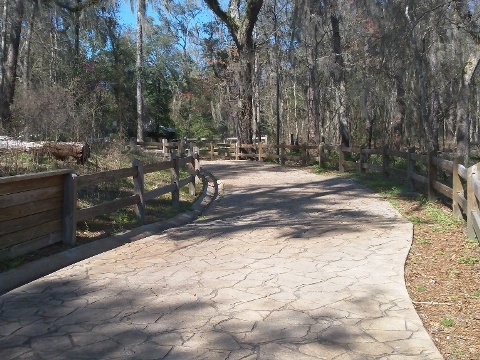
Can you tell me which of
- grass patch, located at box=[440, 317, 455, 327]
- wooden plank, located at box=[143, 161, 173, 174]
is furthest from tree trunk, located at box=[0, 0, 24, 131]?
grass patch, located at box=[440, 317, 455, 327]

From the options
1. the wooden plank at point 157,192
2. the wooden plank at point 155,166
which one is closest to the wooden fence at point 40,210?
the wooden plank at point 157,192

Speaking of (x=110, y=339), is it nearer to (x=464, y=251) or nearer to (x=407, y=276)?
(x=407, y=276)

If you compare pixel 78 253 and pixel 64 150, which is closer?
pixel 78 253

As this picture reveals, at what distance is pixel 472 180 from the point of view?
7.28 m

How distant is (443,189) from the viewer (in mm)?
9945

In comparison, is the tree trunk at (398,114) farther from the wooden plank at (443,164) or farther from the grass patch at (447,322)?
the grass patch at (447,322)

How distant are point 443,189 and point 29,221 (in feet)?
22.8

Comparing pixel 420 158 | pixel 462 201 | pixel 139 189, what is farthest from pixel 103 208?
pixel 420 158

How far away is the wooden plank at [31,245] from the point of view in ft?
20.2

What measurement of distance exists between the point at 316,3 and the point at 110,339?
900 inches

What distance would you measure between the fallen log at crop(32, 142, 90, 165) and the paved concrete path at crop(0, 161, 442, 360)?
3518 millimetres

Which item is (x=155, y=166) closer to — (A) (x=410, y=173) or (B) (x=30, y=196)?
(B) (x=30, y=196)

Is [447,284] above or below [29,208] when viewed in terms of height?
below

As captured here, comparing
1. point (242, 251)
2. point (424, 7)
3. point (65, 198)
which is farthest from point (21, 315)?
point (424, 7)
